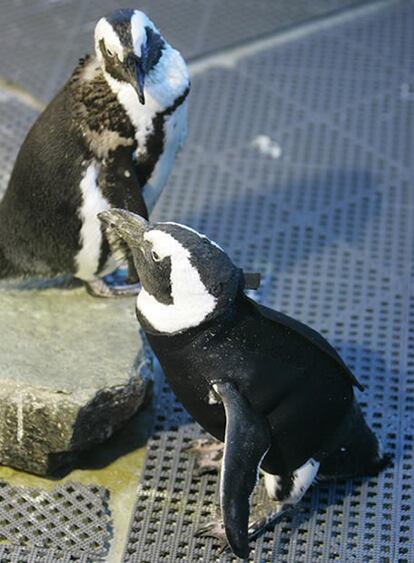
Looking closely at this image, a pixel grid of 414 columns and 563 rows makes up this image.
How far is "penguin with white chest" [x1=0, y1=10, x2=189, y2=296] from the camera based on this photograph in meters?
2.92

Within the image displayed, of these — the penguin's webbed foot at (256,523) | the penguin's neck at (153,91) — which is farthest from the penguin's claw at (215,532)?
the penguin's neck at (153,91)

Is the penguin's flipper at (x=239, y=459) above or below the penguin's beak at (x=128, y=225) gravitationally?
below

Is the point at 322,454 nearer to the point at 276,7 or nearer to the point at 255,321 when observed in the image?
the point at 255,321

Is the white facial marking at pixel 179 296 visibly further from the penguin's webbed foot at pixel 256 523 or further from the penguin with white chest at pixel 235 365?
the penguin's webbed foot at pixel 256 523

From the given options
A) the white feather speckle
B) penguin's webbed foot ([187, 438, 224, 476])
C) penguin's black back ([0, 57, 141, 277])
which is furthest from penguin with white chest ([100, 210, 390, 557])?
the white feather speckle

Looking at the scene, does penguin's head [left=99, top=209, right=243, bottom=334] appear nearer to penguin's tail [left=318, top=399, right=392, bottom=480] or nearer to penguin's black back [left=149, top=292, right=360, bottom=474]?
penguin's black back [left=149, top=292, right=360, bottom=474]

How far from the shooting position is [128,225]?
2.63 meters

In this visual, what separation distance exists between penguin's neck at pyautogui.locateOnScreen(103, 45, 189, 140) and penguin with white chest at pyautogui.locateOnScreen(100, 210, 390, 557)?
39cm

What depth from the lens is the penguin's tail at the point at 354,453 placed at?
279cm

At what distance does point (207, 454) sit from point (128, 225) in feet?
2.38

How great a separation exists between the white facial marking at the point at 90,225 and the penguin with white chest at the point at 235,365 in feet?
1.21

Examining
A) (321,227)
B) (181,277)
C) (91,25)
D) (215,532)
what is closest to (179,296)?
(181,277)

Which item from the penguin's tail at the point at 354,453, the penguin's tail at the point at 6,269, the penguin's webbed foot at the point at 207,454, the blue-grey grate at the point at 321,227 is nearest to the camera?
the penguin's tail at the point at 354,453

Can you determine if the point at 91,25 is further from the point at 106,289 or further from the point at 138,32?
the point at 138,32
